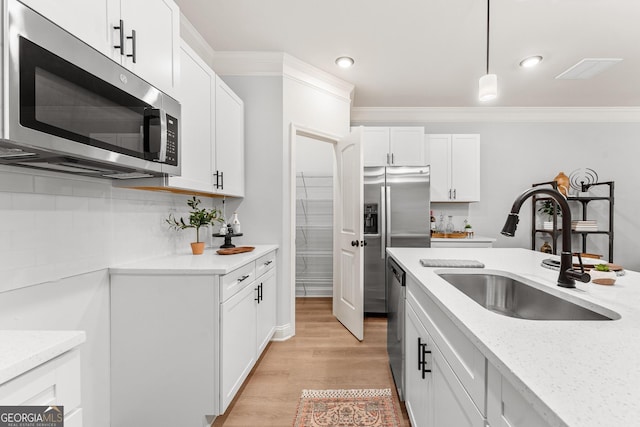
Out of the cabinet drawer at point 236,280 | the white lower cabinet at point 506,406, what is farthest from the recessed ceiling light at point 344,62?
the white lower cabinet at point 506,406

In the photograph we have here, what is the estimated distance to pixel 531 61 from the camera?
3.08 metres

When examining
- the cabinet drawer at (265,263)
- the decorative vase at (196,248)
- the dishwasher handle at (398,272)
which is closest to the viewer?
the dishwasher handle at (398,272)

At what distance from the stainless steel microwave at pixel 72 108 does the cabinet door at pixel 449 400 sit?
1.42m

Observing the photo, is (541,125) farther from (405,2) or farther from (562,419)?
(562,419)

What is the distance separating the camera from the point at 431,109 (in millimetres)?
4512

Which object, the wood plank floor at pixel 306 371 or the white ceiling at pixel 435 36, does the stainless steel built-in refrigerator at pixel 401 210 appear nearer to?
the wood plank floor at pixel 306 371

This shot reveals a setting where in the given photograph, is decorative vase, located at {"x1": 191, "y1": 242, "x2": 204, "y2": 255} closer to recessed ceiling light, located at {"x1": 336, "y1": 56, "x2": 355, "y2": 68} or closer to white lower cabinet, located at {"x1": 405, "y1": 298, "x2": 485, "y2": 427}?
white lower cabinet, located at {"x1": 405, "y1": 298, "x2": 485, "y2": 427}

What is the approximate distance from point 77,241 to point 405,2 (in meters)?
2.50

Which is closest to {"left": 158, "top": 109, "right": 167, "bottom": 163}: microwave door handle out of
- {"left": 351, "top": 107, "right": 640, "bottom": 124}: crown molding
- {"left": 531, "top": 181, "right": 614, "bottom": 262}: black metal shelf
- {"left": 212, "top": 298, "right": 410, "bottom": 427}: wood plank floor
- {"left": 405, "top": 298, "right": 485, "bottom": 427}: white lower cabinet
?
{"left": 405, "top": 298, "right": 485, "bottom": 427}: white lower cabinet

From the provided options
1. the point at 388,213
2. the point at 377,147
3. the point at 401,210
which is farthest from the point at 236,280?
the point at 377,147

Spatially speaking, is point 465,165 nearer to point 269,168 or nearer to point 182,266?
point 269,168

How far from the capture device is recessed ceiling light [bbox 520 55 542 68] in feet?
9.89

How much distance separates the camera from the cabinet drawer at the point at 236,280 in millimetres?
1741

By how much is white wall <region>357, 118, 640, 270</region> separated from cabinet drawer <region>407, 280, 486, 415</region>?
3483 mm
